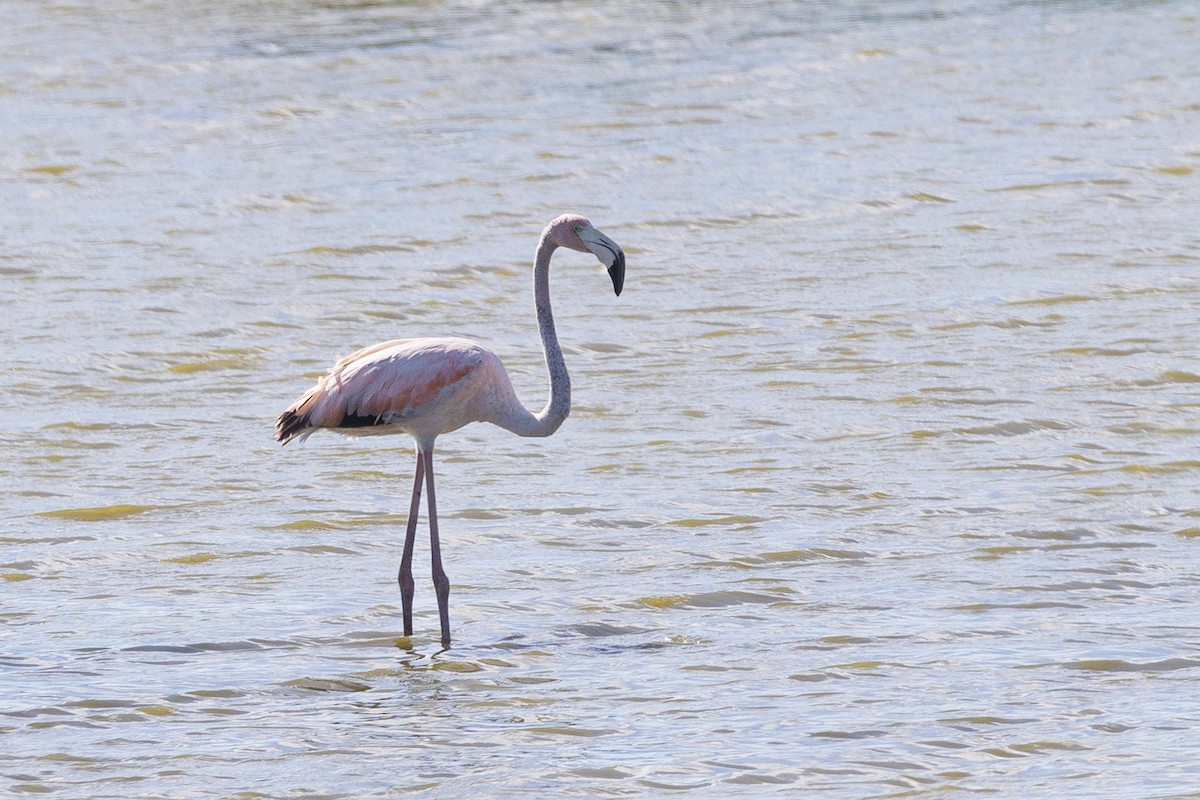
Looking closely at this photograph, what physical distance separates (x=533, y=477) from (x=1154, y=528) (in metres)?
2.84

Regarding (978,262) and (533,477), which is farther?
(978,262)

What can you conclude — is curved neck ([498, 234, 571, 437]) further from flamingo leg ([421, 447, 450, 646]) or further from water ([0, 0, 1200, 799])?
water ([0, 0, 1200, 799])

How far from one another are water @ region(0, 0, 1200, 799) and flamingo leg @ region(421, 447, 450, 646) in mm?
141

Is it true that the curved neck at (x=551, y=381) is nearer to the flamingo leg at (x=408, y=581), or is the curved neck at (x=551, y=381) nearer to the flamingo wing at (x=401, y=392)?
the flamingo wing at (x=401, y=392)

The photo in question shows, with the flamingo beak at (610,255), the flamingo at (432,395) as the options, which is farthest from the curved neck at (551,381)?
the flamingo beak at (610,255)

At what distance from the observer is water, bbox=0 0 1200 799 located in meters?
6.73

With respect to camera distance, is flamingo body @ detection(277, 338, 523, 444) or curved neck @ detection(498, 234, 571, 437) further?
curved neck @ detection(498, 234, 571, 437)

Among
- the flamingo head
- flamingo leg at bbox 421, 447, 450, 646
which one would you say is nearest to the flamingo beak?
the flamingo head

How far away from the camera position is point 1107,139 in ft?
55.5

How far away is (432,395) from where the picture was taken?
7.64 meters

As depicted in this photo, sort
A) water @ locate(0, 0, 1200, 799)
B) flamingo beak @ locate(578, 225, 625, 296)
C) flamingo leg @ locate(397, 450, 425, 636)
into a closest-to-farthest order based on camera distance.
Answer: water @ locate(0, 0, 1200, 799)
flamingo beak @ locate(578, 225, 625, 296)
flamingo leg @ locate(397, 450, 425, 636)

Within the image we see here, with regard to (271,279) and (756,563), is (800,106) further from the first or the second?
(756,563)

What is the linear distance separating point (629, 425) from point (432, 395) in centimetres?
304

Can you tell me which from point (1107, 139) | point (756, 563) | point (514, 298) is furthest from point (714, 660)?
point (1107, 139)
